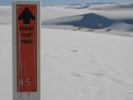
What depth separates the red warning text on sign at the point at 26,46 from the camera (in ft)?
10.2

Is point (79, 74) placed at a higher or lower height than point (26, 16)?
lower

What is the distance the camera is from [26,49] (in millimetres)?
3158

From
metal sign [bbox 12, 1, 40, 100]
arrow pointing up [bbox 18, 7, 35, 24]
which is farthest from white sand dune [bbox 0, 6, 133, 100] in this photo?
arrow pointing up [bbox 18, 7, 35, 24]

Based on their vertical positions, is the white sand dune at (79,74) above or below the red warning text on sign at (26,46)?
below

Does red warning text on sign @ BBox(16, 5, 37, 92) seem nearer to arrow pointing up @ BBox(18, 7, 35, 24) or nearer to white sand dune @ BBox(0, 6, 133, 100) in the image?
arrow pointing up @ BBox(18, 7, 35, 24)

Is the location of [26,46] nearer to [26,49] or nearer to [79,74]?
[26,49]

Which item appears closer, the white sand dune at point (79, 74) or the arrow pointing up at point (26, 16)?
the arrow pointing up at point (26, 16)

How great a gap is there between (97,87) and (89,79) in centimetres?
68

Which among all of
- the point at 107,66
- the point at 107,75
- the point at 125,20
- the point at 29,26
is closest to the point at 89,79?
the point at 107,75

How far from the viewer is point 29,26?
123 inches

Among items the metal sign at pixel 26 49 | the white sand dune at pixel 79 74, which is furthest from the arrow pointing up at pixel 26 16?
the white sand dune at pixel 79 74

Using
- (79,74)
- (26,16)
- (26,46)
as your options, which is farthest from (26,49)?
(79,74)

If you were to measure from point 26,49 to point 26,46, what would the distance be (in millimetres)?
33

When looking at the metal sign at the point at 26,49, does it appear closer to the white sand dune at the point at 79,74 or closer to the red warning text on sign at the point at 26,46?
the red warning text on sign at the point at 26,46
